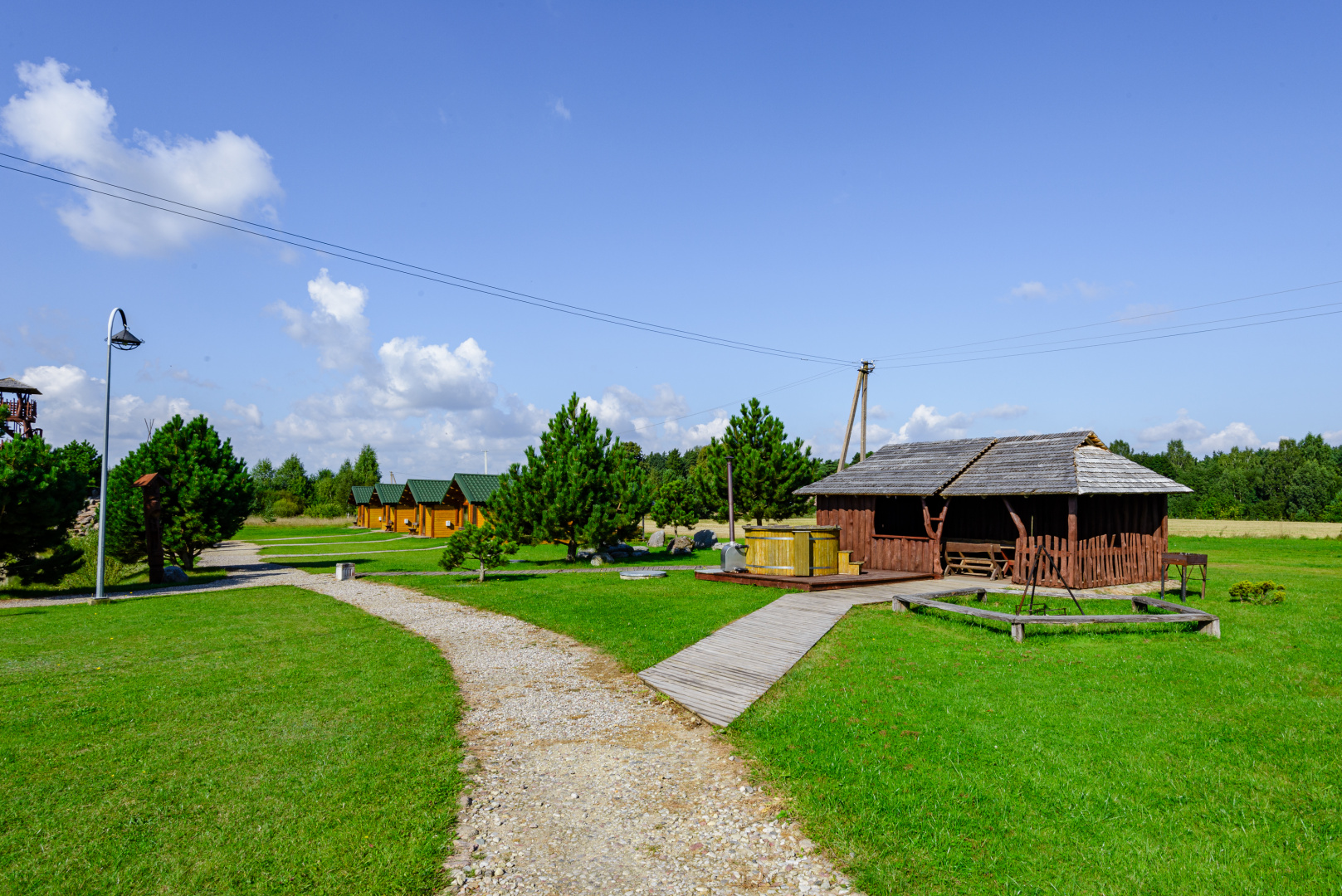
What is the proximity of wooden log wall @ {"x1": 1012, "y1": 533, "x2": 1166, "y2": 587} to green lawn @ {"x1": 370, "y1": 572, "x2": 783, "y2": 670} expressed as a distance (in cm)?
765

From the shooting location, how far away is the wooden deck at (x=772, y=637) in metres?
9.70

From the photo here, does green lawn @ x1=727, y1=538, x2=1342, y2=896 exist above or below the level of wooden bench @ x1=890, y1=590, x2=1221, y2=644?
below

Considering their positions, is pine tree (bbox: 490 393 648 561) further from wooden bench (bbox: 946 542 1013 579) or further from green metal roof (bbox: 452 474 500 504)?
green metal roof (bbox: 452 474 500 504)

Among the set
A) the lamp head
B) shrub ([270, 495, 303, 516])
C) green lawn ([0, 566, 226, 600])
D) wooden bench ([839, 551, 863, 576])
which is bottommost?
green lawn ([0, 566, 226, 600])

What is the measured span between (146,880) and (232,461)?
25.3 metres

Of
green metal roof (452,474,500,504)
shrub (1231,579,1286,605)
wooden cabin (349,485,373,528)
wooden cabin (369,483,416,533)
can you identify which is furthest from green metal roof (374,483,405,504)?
shrub (1231,579,1286,605)

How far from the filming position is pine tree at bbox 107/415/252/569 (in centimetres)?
2430

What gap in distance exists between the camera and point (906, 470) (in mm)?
23375

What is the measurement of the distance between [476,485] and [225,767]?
40257 millimetres

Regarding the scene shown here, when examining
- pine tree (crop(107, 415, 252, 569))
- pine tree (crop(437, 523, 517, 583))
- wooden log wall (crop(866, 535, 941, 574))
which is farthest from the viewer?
pine tree (crop(107, 415, 252, 569))

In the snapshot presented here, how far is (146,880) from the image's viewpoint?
16.1 feet

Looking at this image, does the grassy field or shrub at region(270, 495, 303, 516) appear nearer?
the grassy field

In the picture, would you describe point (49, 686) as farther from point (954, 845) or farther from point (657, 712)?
point (954, 845)

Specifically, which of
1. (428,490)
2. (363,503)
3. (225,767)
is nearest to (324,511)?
(363,503)
